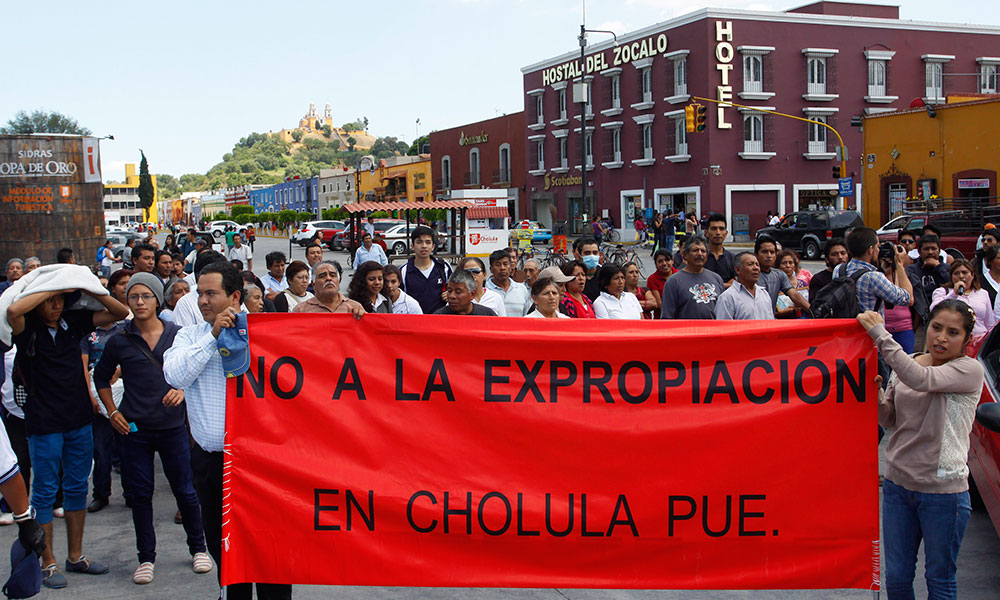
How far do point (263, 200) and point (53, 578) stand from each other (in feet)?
355

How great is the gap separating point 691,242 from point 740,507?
3.55 meters

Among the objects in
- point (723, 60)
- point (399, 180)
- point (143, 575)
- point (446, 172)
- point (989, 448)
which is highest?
point (723, 60)

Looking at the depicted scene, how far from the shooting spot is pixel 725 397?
14.8 feet

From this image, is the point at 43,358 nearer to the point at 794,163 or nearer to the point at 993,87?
the point at 794,163

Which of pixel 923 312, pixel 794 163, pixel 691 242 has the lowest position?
pixel 923 312

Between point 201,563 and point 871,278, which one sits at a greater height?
point 871,278

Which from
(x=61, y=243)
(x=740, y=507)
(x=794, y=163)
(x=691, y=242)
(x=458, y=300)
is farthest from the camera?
(x=794, y=163)

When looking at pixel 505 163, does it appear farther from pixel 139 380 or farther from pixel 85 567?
pixel 85 567

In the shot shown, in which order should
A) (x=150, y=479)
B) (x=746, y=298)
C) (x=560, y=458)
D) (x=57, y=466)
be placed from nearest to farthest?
1. (x=560, y=458)
2. (x=57, y=466)
3. (x=150, y=479)
4. (x=746, y=298)

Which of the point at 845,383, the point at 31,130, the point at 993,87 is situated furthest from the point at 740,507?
the point at 31,130

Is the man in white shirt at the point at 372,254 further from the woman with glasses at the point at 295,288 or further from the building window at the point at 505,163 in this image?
the building window at the point at 505,163

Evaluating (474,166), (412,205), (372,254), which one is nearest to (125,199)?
(474,166)

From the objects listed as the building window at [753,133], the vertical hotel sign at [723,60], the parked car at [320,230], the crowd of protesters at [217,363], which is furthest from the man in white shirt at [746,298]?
the parked car at [320,230]

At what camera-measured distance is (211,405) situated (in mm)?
4457
